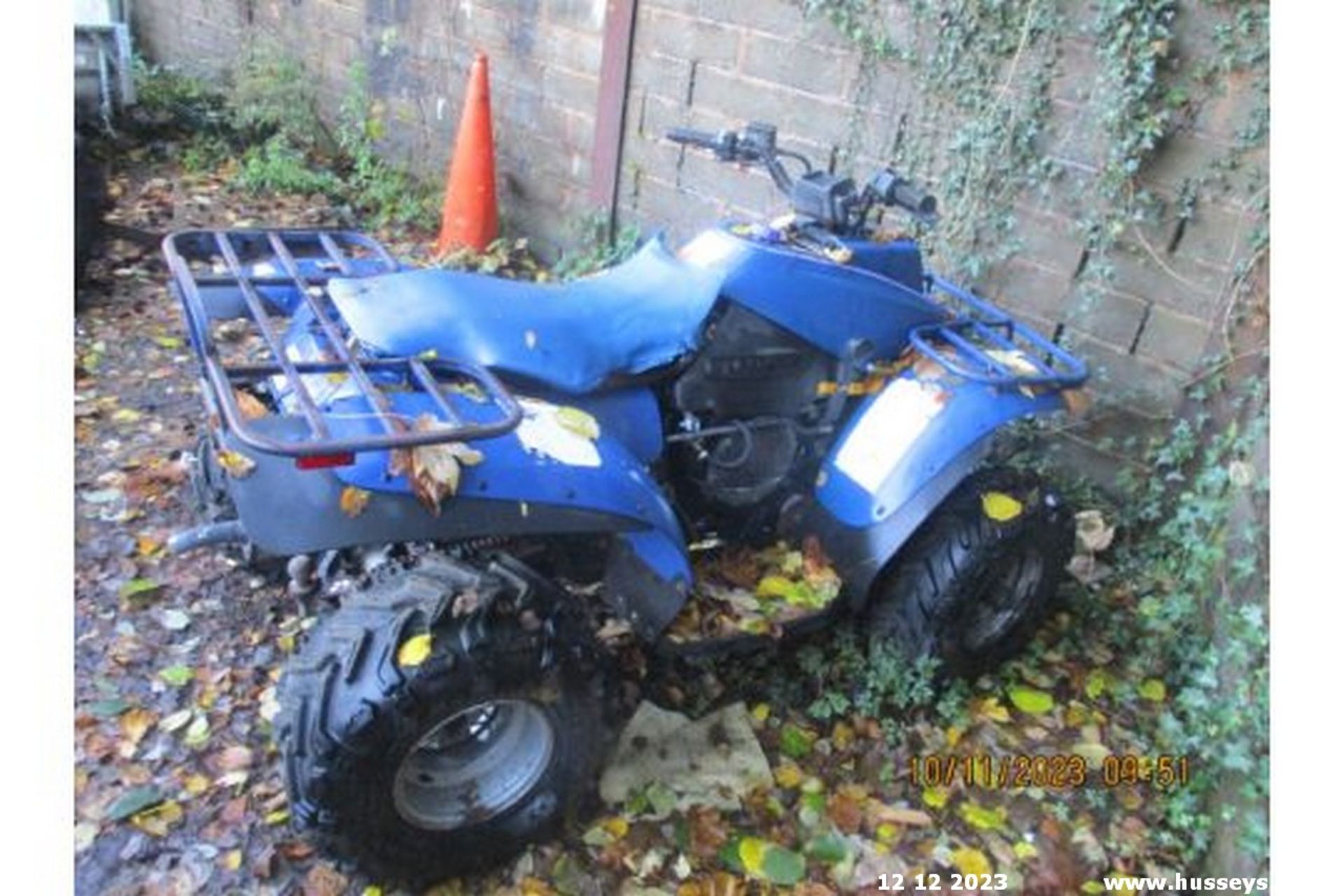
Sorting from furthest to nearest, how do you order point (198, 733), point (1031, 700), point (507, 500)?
point (1031, 700) → point (198, 733) → point (507, 500)

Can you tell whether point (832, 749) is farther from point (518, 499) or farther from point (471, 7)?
point (471, 7)

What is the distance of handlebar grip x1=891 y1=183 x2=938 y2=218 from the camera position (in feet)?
9.35

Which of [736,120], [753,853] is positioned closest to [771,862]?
[753,853]

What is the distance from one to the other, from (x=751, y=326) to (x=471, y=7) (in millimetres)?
3908

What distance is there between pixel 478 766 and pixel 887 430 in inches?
57.2

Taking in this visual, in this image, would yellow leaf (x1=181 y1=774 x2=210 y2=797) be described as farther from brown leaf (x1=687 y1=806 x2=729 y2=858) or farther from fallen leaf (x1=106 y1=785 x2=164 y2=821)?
brown leaf (x1=687 y1=806 x2=729 y2=858)

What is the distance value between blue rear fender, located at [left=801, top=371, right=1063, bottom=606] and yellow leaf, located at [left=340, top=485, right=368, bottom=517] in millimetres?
1457

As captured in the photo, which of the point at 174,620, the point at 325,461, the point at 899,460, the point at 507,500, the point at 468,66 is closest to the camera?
the point at 325,461

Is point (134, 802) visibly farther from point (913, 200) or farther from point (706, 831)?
point (913, 200)

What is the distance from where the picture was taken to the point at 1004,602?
3.20 metres

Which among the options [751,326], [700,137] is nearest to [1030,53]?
[700,137]

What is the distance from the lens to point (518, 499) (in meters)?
2.12

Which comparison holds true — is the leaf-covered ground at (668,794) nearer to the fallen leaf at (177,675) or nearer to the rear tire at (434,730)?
the fallen leaf at (177,675)

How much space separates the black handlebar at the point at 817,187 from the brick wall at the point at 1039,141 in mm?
1220
